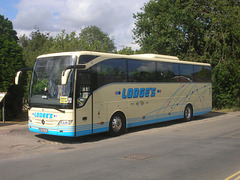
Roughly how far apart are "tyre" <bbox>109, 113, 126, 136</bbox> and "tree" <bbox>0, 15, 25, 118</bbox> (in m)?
6.85

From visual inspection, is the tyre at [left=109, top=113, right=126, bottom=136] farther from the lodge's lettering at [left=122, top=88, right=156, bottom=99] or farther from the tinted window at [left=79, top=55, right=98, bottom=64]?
the tinted window at [left=79, top=55, right=98, bottom=64]

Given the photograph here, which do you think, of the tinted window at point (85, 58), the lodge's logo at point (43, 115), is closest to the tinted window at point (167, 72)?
the tinted window at point (85, 58)

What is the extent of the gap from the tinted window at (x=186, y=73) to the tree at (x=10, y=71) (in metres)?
9.21

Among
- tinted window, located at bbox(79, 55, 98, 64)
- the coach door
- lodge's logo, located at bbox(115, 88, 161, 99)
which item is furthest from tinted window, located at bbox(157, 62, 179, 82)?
the coach door

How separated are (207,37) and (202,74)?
649cm

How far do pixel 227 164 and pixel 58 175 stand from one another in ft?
13.0

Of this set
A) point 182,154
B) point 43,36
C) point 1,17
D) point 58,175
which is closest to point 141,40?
point 182,154

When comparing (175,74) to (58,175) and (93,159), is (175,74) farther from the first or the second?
(58,175)

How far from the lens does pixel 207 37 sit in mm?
23188

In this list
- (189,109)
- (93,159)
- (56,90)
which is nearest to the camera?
(93,159)

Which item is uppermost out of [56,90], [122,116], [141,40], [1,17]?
[1,17]

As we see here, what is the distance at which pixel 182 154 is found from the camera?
787 centimetres

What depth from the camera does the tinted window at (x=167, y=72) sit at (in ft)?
47.2

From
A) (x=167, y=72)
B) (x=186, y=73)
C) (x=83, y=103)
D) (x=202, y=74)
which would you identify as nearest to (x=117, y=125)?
(x=83, y=103)
